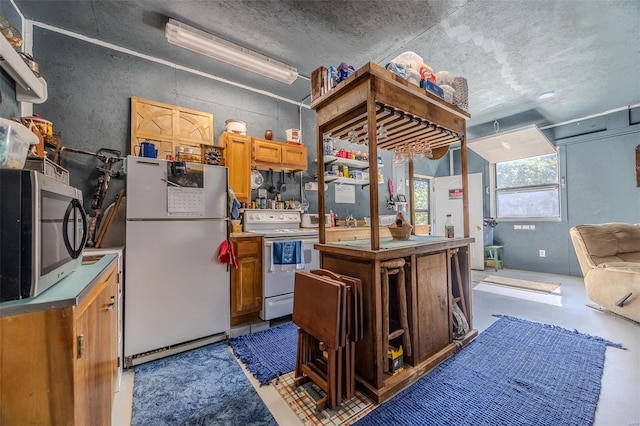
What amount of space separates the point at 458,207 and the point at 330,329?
5.58 meters

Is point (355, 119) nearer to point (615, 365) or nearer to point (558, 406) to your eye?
point (558, 406)

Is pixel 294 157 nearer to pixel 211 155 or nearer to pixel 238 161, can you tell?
pixel 238 161

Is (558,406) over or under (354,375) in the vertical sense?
under

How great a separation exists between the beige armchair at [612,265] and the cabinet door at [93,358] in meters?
4.44

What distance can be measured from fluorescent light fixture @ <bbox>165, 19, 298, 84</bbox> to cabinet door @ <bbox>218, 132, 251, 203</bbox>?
81 centimetres

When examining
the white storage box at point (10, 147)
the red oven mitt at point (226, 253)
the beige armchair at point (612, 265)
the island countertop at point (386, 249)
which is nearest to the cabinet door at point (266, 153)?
the red oven mitt at point (226, 253)

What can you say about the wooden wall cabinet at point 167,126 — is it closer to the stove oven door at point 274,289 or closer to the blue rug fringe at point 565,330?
the stove oven door at point 274,289

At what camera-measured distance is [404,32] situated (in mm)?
2562

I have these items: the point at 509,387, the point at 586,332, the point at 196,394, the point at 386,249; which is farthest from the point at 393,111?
the point at 586,332

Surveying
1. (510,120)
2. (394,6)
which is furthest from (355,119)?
(510,120)

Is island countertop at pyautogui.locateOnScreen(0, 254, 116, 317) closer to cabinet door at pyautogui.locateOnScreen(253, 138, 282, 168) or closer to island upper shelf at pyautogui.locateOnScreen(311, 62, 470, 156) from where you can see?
island upper shelf at pyautogui.locateOnScreen(311, 62, 470, 156)

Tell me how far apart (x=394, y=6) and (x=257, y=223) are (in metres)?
2.71

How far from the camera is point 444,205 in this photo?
6.34m

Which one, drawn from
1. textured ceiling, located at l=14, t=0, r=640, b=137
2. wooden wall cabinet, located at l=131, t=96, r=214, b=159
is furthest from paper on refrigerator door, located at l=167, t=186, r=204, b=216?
textured ceiling, located at l=14, t=0, r=640, b=137
